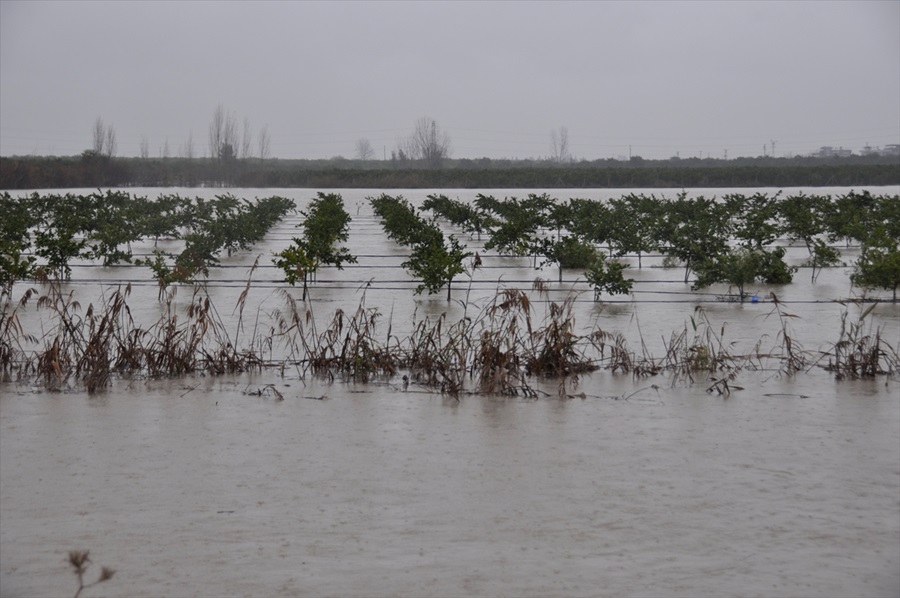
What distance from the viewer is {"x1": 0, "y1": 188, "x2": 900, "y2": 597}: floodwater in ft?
12.7

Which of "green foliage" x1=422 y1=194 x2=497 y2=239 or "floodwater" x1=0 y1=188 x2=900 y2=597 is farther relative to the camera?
"green foliage" x1=422 y1=194 x2=497 y2=239

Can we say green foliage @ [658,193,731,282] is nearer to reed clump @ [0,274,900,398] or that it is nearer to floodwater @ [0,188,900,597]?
reed clump @ [0,274,900,398]

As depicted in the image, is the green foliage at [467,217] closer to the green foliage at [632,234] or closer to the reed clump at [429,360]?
the green foliage at [632,234]

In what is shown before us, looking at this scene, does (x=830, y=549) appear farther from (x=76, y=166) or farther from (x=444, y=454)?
(x=76, y=166)

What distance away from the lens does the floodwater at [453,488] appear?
3.87 m

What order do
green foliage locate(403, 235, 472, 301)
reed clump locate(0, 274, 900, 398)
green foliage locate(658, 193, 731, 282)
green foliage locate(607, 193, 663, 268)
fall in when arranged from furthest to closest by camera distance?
green foliage locate(607, 193, 663, 268) < green foliage locate(658, 193, 731, 282) < green foliage locate(403, 235, 472, 301) < reed clump locate(0, 274, 900, 398)

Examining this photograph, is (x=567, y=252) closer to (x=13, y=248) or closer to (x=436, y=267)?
(x=436, y=267)

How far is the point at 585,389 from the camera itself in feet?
23.4

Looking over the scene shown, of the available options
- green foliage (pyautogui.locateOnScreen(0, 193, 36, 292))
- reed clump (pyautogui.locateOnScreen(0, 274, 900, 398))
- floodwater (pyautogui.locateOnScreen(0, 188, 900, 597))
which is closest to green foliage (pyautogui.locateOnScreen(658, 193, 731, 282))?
reed clump (pyautogui.locateOnScreen(0, 274, 900, 398))

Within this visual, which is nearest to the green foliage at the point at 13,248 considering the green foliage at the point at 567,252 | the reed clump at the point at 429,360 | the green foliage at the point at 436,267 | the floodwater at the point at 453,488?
the reed clump at the point at 429,360

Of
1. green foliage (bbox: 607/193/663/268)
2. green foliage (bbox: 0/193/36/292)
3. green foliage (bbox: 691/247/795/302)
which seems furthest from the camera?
green foliage (bbox: 607/193/663/268)

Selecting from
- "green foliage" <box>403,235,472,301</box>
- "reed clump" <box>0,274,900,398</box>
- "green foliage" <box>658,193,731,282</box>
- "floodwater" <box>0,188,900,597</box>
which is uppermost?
"green foliage" <box>658,193,731,282</box>

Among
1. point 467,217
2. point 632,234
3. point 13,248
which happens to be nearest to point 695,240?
point 632,234

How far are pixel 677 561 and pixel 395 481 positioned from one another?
61.4 inches
